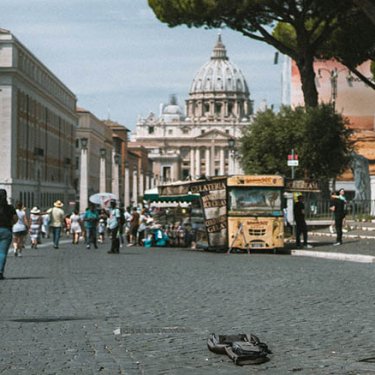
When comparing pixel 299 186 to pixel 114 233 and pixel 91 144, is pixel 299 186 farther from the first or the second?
pixel 91 144

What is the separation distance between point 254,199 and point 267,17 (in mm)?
13590

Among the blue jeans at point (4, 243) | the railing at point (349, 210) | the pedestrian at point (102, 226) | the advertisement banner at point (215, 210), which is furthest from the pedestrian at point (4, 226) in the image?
the pedestrian at point (102, 226)

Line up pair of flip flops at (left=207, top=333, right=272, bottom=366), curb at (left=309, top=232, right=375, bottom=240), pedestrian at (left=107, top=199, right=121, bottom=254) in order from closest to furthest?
pair of flip flops at (left=207, top=333, right=272, bottom=366) → pedestrian at (left=107, top=199, right=121, bottom=254) → curb at (left=309, top=232, right=375, bottom=240)

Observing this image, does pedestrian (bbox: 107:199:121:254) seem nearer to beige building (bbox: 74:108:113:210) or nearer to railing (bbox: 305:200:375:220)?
railing (bbox: 305:200:375:220)

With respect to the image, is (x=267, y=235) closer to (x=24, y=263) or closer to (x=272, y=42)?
(x=24, y=263)

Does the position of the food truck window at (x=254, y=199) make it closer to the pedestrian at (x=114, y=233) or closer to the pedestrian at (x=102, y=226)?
the pedestrian at (x=114, y=233)

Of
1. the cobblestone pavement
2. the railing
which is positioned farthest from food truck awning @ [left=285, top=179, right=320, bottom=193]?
the cobblestone pavement

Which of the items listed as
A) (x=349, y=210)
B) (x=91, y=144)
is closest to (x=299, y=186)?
(x=349, y=210)

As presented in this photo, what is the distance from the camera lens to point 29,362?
7.65m

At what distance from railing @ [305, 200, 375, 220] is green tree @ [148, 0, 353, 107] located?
3.76 metres

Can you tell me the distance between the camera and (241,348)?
773 centimetres

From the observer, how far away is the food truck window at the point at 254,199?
88.0 ft

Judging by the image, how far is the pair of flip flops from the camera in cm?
759

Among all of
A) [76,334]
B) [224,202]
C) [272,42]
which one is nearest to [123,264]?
[224,202]
